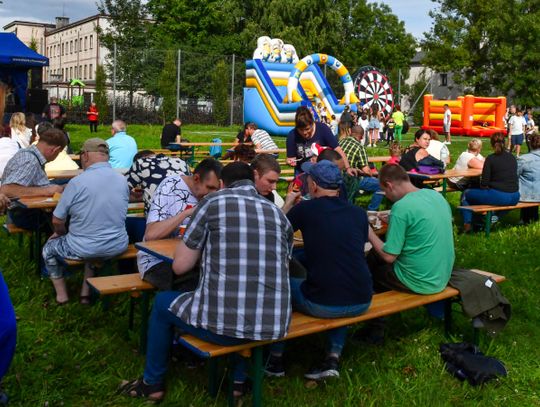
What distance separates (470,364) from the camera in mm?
4074

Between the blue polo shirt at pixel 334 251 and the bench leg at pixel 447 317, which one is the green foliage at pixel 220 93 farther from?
the blue polo shirt at pixel 334 251

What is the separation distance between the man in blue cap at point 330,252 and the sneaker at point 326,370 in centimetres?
36

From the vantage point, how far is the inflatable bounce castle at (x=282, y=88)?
22.6 meters

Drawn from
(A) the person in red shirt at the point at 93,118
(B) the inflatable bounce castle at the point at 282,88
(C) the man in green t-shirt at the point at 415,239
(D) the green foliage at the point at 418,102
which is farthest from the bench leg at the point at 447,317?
(D) the green foliage at the point at 418,102

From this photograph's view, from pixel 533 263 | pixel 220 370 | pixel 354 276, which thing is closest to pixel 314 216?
pixel 354 276

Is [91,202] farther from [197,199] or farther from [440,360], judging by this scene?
[440,360]

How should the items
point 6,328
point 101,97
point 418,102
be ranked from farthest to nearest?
point 418,102
point 101,97
point 6,328

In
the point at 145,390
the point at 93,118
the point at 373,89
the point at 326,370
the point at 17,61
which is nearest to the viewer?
Answer: the point at 145,390

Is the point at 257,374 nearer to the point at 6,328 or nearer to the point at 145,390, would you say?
the point at 145,390

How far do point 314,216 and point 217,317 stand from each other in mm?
874

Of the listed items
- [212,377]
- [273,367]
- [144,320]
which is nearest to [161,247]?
[144,320]

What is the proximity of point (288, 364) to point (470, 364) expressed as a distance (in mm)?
1125

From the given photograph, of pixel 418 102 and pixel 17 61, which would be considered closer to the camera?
pixel 17 61

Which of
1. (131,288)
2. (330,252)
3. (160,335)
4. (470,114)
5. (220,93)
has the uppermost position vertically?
(220,93)
